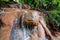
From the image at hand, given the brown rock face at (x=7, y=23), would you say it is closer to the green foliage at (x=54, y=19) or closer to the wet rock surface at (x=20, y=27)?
the wet rock surface at (x=20, y=27)

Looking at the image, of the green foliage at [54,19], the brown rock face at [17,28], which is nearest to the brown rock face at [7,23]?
the brown rock face at [17,28]

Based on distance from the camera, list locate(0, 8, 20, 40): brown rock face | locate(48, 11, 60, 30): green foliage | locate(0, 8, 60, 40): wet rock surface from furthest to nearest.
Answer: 1. locate(48, 11, 60, 30): green foliage
2. locate(0, 8, 60, 40): wet rock surface
3. locate(0, 8, 20, 40): brown rock face

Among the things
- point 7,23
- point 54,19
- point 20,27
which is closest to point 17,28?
point 20,27

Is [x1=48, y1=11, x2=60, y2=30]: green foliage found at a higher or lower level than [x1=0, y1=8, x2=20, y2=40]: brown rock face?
lower

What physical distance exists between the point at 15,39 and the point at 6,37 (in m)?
0.42

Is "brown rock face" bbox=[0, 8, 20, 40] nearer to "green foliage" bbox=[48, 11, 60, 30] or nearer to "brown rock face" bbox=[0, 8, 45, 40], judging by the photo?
"brown rock face" bbox=[0, 8, 45, 40]

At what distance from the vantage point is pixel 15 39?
17.6 ft

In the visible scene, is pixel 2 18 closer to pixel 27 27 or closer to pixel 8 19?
pixel 8 19

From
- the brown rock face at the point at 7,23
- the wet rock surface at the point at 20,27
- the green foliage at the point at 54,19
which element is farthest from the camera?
the green foliage at the point at 54,19

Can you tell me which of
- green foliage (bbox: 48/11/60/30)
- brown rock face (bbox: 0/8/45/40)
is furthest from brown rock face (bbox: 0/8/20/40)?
green foliage (bbox: 48/11/60/30)

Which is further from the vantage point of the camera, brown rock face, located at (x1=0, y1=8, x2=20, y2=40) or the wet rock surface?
the wet rock surface

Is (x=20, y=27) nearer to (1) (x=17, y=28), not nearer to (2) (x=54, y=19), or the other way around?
(1) (x=17, y=28)

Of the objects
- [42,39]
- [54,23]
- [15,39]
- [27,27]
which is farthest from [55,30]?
[15,39]

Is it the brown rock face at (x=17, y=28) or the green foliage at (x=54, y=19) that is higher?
the brown rock face at (x=17, y=28)
